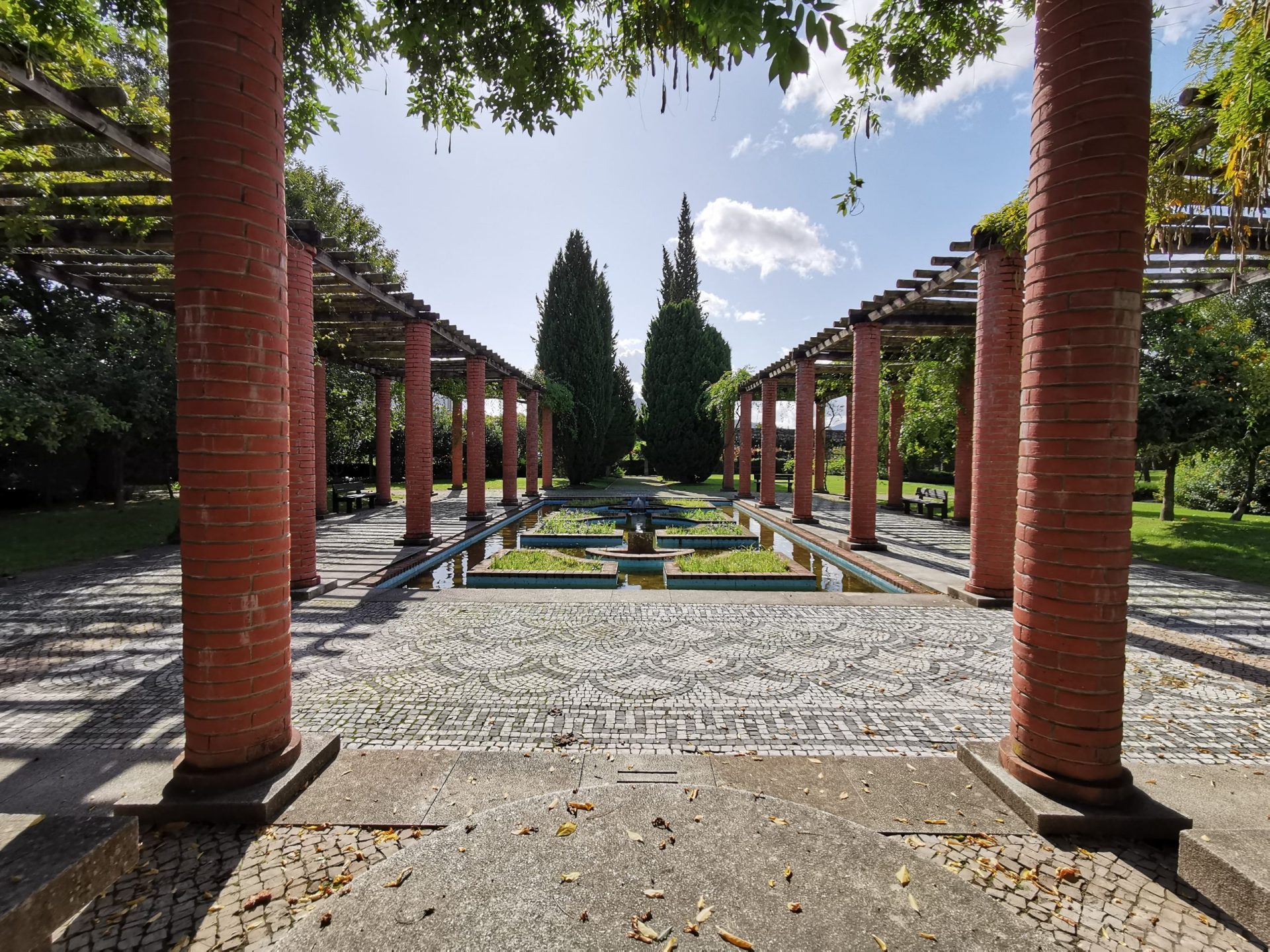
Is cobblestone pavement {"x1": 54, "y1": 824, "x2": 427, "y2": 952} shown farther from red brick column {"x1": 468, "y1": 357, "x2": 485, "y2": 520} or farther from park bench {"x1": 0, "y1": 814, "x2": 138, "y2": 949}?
red brick column {"x1": 468, "y1": 357, "x2": 485, "y2": 520}

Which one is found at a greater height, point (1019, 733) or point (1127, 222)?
point (1127, 222)

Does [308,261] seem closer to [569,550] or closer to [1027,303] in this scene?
[569,550]

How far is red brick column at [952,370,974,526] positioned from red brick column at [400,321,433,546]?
11465 millimetres

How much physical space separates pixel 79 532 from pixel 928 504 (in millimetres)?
22160

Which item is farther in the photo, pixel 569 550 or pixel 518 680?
pixel 569 550

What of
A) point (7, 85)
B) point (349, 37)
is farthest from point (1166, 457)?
point (7, 85)

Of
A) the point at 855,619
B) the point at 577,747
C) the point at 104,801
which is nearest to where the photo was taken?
the point at 104,801

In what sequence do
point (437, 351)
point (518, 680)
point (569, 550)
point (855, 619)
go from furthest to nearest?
point (437, 351), point (569, 550), point (855, 619), point (518, 680)

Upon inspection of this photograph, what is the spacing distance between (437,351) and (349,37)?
1202cm

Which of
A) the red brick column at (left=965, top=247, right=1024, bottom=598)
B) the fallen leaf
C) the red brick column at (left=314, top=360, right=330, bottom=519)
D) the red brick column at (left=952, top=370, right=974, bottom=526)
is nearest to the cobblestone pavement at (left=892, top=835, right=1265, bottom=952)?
the fallen leaf

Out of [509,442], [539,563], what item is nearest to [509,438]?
[509,442]

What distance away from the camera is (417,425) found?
38.1 ft

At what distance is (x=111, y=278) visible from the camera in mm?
10039

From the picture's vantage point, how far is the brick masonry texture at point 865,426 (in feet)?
36.1
